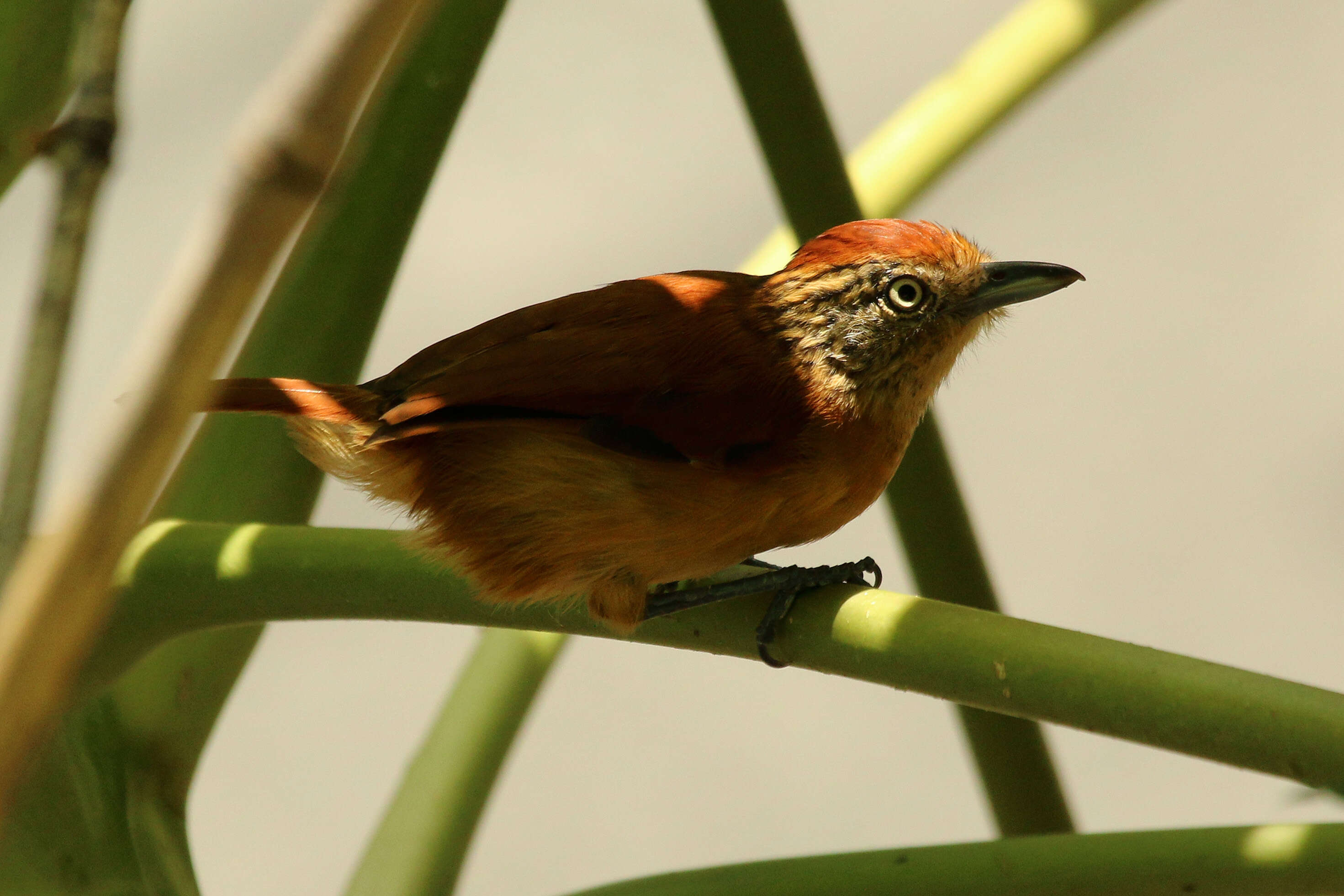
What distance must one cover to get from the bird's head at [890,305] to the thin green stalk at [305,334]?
15.8 inches

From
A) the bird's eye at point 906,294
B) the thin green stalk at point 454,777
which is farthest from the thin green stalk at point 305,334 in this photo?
the bird's eye at point 906,294

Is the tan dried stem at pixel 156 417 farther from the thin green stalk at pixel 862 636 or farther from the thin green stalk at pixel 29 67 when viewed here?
the thin green stalk at pixel 29 67

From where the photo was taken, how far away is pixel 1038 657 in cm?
66

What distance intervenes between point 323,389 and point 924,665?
664 millimetres

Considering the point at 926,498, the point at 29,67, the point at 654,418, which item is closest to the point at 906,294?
the point at 926,498

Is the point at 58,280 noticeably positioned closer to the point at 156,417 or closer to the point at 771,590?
the point at 156,417

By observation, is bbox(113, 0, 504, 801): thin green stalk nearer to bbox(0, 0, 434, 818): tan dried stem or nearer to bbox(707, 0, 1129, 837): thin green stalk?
bbox(707, 0, 1129, 837): thin green stalk

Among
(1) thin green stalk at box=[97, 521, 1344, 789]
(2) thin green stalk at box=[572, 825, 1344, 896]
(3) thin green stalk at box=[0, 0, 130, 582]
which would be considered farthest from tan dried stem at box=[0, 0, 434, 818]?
(2) thin green stalk at box=[572, 825, 1344, 896]

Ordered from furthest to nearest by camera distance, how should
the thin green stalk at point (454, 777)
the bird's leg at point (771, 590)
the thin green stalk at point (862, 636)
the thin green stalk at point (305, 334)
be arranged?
the thin green stalk at point (454, 777) → the thin green stalk at point (305, 334) → the bird's leg at point (771, 590) → the thin green stalk at point (862, 636)

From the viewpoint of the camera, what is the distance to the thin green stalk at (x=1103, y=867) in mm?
679

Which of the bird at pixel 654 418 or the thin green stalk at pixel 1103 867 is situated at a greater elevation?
the bird at pixel 654 418

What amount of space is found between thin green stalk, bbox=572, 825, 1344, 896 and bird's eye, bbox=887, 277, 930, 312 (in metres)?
0.66

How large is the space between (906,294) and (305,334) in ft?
2.07

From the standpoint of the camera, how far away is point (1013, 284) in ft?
4.25
